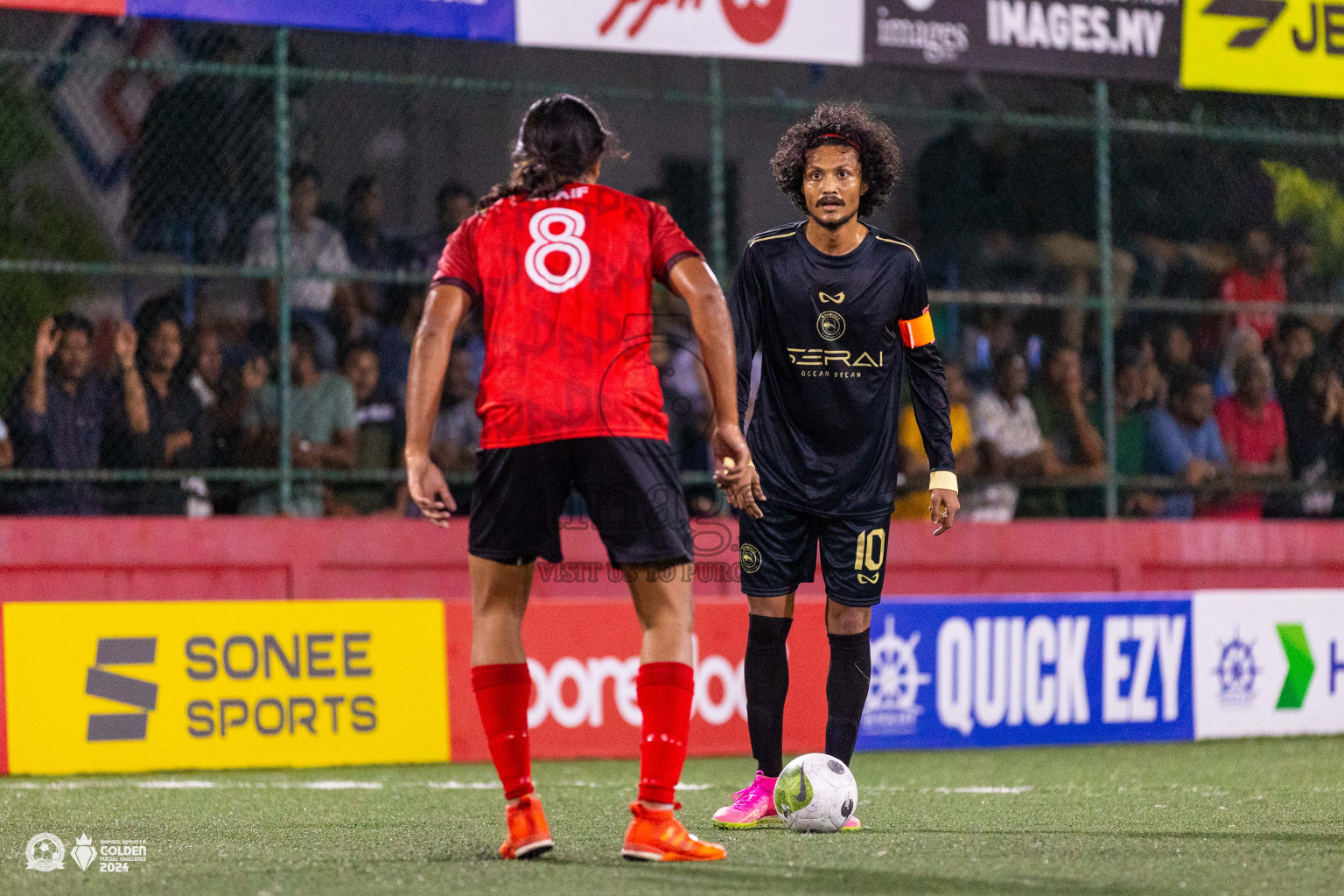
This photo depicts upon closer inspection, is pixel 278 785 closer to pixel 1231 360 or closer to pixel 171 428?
pixel 171 428

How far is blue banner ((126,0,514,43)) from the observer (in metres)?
8.60

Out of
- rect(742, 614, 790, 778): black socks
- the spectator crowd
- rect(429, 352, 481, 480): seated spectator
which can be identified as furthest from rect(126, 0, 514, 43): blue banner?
rect(742, 614, 790, 778): black socks

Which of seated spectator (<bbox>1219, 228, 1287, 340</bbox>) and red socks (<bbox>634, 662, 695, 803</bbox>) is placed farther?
seated spectator (<bbox>1219, 228, 1287, 340</bbox>)

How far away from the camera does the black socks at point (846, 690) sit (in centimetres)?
524

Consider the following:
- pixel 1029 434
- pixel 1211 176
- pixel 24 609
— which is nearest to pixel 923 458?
pixel 1029 434

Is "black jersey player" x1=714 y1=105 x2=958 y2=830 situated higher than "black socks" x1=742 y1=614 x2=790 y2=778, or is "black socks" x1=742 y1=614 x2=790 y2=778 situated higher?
"black jersey player" x1=714 y1=105 x2=958 y2=830

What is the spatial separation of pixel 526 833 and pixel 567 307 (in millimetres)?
1257

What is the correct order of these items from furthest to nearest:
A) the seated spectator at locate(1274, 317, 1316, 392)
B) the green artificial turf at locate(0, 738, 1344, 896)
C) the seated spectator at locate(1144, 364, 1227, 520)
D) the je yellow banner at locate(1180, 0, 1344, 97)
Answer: the seated spectator at locate(1274, 317, 1316, 392)
the seated spectator at locate(1144, 364, 1227, 520)
the je yellow banner at locate(1180, 0, 1344, 97)
the green artificial turf at locate(0, 738, 1344, 896)

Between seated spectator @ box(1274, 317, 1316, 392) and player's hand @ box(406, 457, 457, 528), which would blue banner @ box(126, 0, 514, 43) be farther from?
seated spectator @ box(1274, 317, 1316, 392)

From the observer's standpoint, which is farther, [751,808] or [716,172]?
[716,172]

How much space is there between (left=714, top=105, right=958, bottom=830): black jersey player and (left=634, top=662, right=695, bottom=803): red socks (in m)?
1.09

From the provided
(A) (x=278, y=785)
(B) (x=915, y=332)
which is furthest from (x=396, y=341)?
(B) (x=915, y=332)

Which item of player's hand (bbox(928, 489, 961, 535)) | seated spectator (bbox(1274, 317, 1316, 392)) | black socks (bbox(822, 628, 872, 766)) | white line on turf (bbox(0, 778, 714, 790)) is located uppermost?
seated spectator (bbox(1274, 317, 1316, 392))

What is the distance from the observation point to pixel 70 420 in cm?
882
